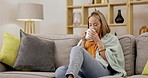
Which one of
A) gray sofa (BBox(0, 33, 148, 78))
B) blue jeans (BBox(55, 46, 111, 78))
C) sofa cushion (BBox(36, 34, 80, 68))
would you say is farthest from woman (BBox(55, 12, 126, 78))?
sofa cushion (BBox(36, 34, 80, 68))

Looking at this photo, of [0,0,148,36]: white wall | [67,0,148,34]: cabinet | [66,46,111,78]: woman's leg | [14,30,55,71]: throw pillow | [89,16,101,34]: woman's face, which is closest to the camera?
[66,46,111,78]: woman's leg

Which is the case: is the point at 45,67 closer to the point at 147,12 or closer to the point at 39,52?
the point at 39,52

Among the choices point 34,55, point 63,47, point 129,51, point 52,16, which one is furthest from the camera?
point 52,16

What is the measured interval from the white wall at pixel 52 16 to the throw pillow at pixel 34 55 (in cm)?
163

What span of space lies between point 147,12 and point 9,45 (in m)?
2.23

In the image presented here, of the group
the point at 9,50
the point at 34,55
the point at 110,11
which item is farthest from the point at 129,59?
the point at 110,11

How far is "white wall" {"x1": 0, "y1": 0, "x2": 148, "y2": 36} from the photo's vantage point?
434 centimetres

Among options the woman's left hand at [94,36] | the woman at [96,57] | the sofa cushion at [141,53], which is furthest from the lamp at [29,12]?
the sofa cushion at [141,53]

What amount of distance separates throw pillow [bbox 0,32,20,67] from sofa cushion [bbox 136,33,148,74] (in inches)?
51.3

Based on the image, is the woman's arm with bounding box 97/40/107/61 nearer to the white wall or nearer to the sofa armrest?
the sofa armrest

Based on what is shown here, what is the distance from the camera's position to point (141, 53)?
275cm

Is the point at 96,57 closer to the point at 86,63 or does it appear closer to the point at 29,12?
the point at 86,63

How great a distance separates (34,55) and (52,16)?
236 cm

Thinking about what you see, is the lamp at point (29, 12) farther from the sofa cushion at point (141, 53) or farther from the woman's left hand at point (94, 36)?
the sofa cushion at point (141, 53)
